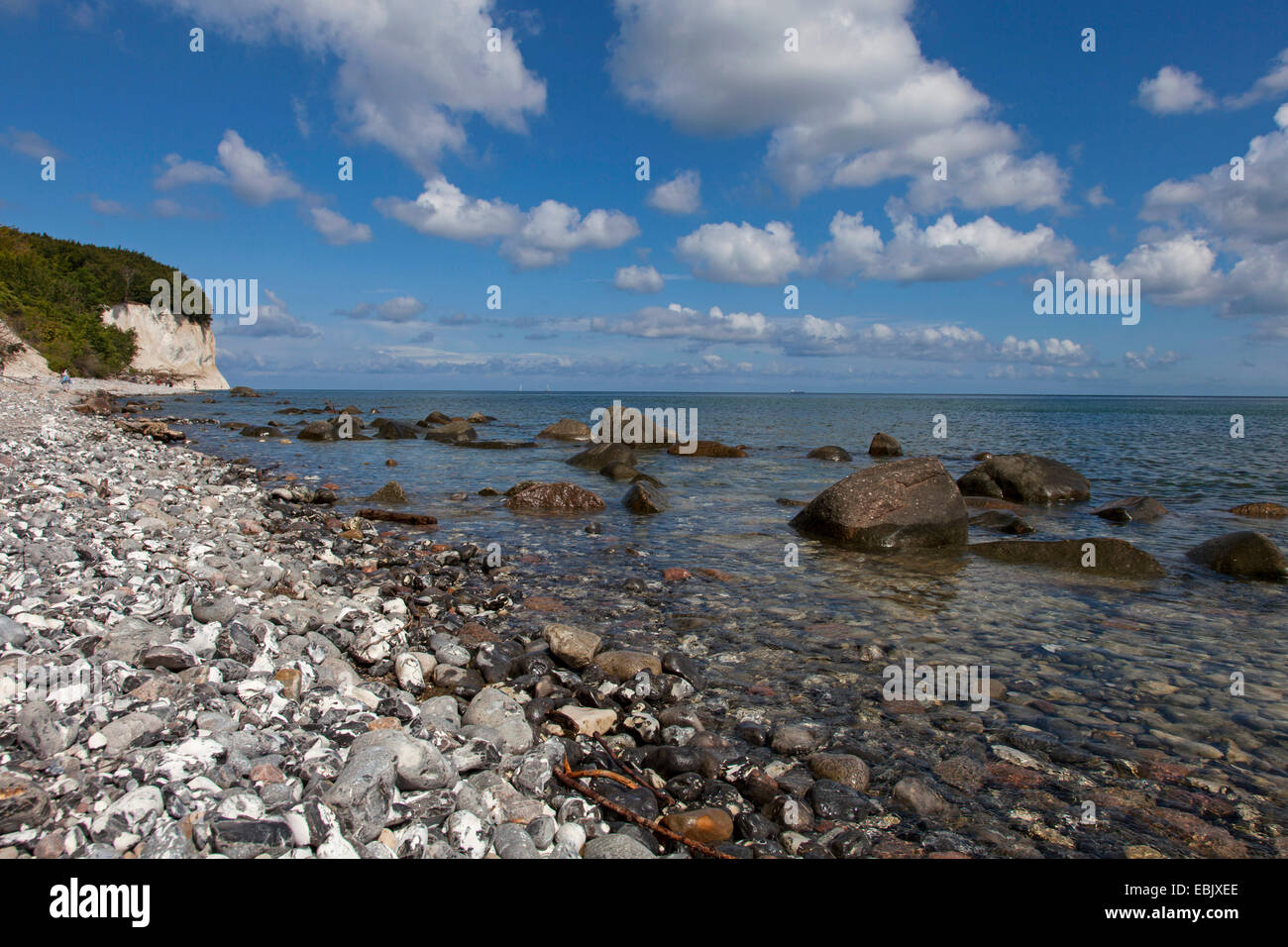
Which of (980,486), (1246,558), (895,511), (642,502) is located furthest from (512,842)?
(980,486)

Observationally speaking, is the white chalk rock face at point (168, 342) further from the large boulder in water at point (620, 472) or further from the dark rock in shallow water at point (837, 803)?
the dark rock in shallow water at point (837, 803)

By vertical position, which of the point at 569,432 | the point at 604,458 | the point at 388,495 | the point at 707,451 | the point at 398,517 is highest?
the point at 569,432

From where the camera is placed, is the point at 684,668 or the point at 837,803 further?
the point at 684,668

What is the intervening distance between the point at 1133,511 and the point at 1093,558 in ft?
22.0

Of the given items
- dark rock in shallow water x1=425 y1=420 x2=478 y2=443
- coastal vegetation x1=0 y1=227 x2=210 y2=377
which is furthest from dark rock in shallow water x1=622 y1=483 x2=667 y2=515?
coastal vegetation x1=0 y1=227 x2=210 y2=377

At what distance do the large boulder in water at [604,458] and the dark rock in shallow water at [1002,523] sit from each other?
10.8 meters

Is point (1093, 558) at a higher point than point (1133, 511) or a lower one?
lower

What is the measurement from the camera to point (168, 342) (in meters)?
96.4

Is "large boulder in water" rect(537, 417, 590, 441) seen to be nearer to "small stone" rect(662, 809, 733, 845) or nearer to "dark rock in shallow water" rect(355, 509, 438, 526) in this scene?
"dark rock in shallow water" rect(355, 509, 438, 526)

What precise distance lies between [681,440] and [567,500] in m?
15.2

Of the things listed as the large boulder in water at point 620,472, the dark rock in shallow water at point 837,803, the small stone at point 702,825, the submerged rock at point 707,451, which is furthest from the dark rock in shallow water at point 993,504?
the small stone at point 702,825

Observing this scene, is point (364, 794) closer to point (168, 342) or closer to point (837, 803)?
point (837, 803)

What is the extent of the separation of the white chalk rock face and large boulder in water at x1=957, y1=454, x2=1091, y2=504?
102778 millimetres
